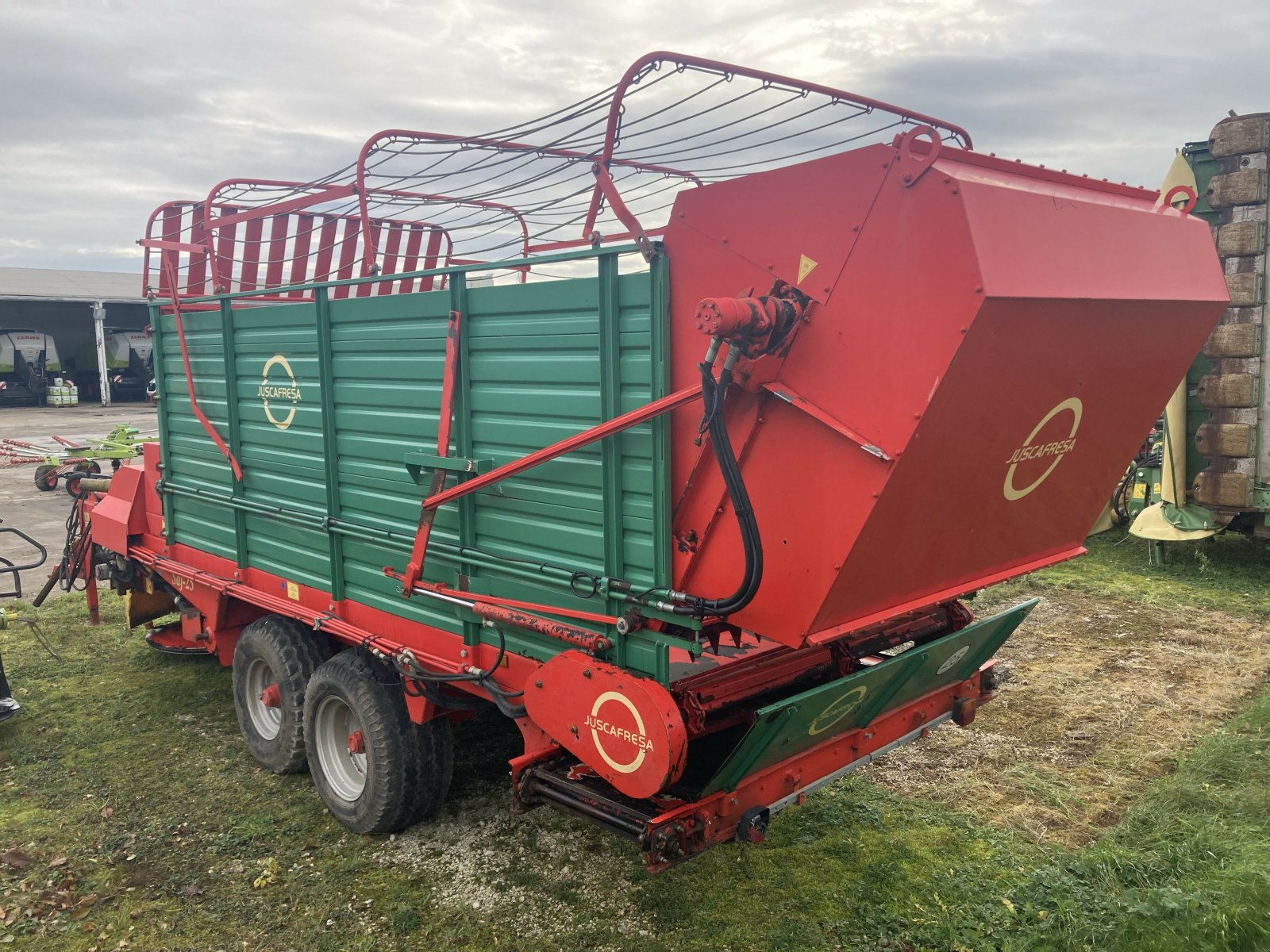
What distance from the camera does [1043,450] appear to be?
3.18 metres

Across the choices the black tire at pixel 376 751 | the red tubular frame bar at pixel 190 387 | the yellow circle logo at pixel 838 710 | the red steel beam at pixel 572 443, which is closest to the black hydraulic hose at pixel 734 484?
the red steel beam at pixel 572 443

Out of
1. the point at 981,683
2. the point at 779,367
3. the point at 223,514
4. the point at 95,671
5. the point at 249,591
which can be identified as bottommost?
the point at 95,671

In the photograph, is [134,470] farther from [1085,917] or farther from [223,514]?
[1085,917]

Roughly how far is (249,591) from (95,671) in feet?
8.60

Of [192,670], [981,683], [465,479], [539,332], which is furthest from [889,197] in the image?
[192,670]

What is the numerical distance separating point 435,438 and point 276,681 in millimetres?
1962

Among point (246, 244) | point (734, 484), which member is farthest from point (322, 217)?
point (734, 484)

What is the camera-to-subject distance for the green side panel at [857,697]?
120 inches

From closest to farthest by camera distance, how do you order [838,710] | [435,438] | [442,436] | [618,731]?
[618,731] < [838,710] < [442,436] < [435,438]

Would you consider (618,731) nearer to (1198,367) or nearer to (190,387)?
(190,387)

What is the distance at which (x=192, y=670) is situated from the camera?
22.0 feet

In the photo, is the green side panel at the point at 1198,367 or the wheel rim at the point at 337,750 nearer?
the wheel rim at the point at 337,750

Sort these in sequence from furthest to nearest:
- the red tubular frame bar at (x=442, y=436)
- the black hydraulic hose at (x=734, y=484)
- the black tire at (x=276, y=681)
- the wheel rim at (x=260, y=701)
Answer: the wheel rim at (x=260, y=701) → the black tire at (x=276, y=681) → the red tubular frame bar at (x=442, y=436) → the black hydraulic hose at (x=734, y=484)

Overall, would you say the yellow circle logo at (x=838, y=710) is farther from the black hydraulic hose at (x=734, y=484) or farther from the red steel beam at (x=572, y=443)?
the red steel beam at (x=572, y=443)
